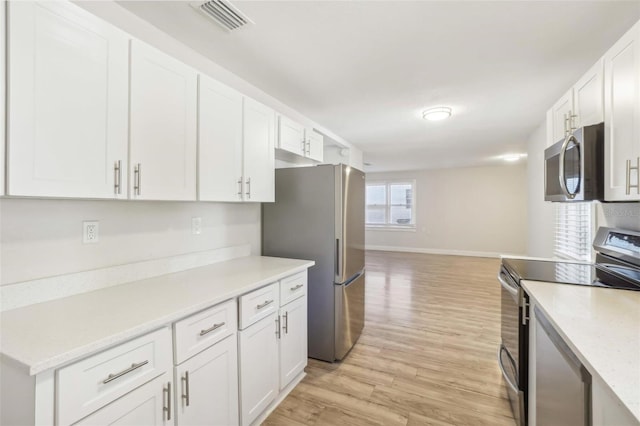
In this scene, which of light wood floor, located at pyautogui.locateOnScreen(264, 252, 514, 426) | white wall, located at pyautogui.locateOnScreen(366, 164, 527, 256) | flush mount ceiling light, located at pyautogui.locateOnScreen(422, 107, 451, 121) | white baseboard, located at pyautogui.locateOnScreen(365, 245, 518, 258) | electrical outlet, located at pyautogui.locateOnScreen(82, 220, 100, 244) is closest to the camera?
electrical outlet, located at pyautogui.locateOnScreen(82, 220, 100, 244)

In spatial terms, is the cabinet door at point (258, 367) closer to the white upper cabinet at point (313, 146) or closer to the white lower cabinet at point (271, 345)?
the white lower cabinet at point (271, 345)

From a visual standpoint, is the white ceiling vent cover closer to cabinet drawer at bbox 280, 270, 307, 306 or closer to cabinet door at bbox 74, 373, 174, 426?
cabinet drawer at bbox 280, 270, 307, 306

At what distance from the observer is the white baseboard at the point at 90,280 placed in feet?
4.10

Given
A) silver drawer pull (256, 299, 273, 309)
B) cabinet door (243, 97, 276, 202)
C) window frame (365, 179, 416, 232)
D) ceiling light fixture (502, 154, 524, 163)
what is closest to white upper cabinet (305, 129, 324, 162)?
cabinet door (243, 97, 276, 202)

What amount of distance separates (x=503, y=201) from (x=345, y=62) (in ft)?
23.1

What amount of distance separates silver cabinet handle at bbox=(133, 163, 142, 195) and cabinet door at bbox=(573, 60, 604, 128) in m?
2.40

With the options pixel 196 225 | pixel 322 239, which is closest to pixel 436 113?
pixel 322 239

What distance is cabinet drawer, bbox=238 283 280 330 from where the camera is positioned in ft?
5.38

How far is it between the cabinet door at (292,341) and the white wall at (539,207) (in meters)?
3.10

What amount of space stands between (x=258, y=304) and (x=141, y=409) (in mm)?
746

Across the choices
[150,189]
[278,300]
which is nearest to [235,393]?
[278,300]

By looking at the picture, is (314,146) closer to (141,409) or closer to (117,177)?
(117,177)

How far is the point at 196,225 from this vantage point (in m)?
2.15

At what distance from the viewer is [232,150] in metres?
2.02
